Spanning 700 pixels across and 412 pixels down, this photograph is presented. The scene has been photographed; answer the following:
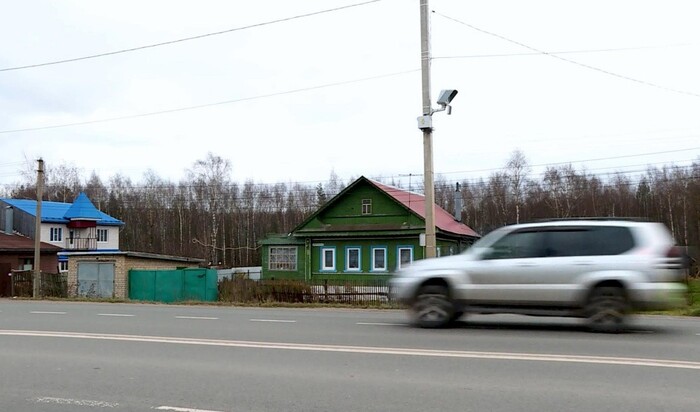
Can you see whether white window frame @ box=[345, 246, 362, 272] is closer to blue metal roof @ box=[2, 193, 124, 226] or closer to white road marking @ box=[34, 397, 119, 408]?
white road marking @ box=[34, 397, 119, 408]

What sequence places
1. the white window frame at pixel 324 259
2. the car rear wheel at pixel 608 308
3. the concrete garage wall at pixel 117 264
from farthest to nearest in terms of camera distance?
the white window frame at pixel 324 259, the concrete garage wall at pixel 117 264, the car rear wheel at pixel 608 308

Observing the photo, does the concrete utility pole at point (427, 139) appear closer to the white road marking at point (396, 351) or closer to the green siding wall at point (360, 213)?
the white road marking at point (396, 351)

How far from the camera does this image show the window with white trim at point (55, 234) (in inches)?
2270

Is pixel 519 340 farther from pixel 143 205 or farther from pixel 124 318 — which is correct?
pixel 143 205

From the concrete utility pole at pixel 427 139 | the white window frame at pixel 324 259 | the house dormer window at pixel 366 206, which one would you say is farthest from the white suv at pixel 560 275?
the house dormer window at pixel 366 206

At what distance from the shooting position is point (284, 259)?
3894 centimetres

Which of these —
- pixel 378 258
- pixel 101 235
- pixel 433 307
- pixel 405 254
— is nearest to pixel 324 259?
pixel 378 258

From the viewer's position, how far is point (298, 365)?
7641 mm

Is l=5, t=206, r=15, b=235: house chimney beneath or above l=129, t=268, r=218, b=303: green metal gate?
above

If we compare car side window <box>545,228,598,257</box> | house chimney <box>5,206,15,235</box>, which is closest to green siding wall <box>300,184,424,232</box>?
car side window <box>545,228,598,257</box>

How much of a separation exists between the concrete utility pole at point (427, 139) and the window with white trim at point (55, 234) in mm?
50780

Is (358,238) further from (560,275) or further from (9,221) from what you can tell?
(9,221)

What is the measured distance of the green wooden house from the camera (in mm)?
35312

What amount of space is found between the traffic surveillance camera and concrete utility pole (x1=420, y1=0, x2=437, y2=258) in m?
0.43
